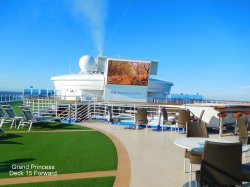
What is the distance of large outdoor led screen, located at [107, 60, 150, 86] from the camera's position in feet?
105

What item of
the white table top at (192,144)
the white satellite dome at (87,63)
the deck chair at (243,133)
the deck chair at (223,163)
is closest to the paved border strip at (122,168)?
the white table top at (192,144)

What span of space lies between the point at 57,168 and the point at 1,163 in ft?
4.06

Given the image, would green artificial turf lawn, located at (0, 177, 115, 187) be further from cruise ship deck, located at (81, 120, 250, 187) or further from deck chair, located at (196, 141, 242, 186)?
deck chair, located at (196, 141, 242, 186)

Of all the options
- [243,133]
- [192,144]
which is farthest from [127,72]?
[192,144]

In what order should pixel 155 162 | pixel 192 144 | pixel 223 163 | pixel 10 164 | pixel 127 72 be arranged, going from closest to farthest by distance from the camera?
pixel 223 163, pixel 192 144, pixel 10 164, pixel 155 162, pixel 127 72

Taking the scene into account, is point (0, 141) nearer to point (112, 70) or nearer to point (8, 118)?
point (8, 118)

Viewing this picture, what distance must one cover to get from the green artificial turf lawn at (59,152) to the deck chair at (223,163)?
2.51 m

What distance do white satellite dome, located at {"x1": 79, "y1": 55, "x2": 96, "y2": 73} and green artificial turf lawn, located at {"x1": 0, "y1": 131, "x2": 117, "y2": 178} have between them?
34.3m

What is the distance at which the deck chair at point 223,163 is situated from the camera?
313cm

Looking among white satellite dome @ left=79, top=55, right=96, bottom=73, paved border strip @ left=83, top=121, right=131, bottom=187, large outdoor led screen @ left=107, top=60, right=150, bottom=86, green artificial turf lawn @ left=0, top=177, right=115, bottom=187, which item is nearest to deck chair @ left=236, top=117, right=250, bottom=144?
paved border strip @ left=83, top=121, right=131, bottom=187

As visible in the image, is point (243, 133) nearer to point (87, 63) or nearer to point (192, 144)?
point (192, 144)

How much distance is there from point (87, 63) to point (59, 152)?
37.1 m

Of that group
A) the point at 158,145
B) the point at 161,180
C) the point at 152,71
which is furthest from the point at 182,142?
the point at 152,71

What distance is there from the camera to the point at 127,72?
32.3m
